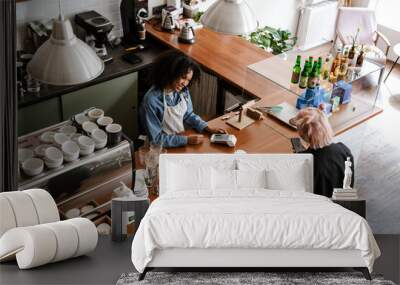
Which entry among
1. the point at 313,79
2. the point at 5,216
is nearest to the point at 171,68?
the point at 313,79

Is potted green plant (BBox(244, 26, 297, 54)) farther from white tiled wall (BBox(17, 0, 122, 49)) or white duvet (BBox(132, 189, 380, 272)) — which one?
white duvet (BBox(132, 189, 380, 272))

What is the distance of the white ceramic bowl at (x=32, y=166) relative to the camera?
3192 millimetres

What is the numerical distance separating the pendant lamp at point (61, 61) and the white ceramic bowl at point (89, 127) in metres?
1.16

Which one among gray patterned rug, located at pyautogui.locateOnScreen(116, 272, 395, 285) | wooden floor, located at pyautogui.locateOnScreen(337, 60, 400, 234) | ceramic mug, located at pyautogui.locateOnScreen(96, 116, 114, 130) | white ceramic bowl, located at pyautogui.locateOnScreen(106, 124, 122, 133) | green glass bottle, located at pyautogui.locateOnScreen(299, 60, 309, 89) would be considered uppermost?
gray patterned rug, located at pyautogui.locateOnScreen(116, 272, 395, 285)

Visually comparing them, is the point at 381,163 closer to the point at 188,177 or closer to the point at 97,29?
the point at 97,29

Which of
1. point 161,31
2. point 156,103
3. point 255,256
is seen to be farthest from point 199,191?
point 161,31

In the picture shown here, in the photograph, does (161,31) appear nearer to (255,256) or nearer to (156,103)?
(156,103)

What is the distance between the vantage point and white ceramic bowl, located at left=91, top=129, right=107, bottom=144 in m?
3.37

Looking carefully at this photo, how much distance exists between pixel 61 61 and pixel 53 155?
113 centimetres

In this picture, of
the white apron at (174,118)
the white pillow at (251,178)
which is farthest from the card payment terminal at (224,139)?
the white pillow at (251,178)

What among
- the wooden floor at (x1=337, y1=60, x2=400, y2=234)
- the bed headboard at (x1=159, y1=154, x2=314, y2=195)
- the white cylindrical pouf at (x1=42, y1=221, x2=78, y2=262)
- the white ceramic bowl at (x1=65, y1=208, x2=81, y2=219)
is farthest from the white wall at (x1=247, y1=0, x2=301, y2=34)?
the white cylindrical pouf at (x1=42, y1=221, x2=78, y2=262)

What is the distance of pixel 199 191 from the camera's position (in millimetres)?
1806

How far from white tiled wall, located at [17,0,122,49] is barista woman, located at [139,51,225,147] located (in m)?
1.60

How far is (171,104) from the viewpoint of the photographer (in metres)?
3.98
